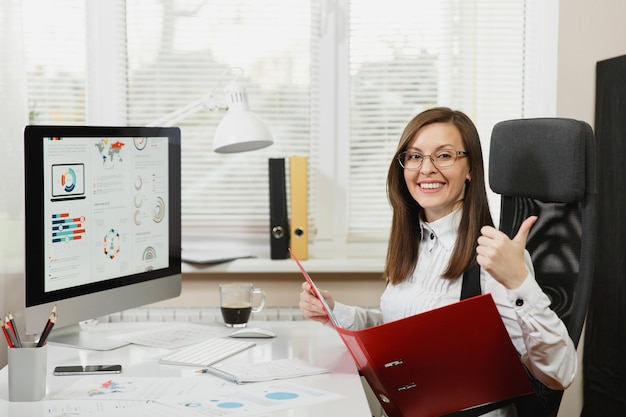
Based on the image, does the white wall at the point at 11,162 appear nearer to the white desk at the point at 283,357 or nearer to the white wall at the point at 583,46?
the white desk at the point at 283,357

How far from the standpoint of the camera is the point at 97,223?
1.82 meters

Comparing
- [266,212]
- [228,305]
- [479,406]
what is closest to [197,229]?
[266,212]

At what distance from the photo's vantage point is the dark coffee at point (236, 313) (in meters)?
2.09

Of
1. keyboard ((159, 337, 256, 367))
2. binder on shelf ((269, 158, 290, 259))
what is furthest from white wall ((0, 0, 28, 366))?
binder on shelf ((269, 158, 290, 259))

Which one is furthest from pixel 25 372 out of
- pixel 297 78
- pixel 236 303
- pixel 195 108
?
pixel 297 78

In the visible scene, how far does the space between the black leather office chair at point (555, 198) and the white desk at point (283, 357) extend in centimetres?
42

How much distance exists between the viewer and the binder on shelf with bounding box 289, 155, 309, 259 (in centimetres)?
250

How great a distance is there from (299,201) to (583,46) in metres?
1.08

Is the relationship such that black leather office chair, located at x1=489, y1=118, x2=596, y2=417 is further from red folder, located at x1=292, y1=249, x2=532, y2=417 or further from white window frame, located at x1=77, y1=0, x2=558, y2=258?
white window frame, located at x1=77, y1=0, x2=558, y2=258

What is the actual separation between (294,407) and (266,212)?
135 cm

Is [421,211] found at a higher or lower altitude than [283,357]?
higher

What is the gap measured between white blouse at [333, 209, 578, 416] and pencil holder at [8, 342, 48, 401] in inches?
30.1

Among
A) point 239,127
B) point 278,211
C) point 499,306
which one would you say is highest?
point 239,127

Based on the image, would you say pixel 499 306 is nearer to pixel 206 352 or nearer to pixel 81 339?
pixel 206 352
